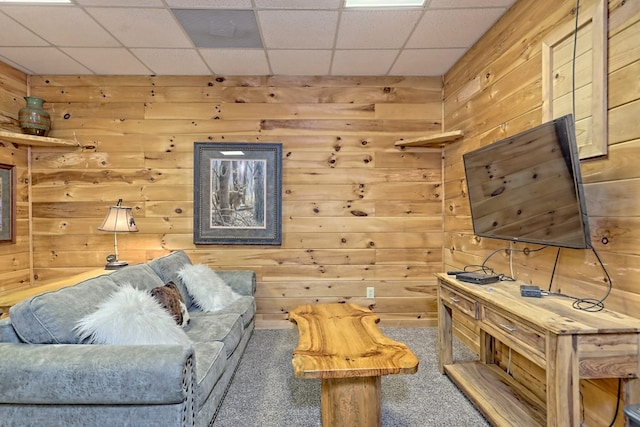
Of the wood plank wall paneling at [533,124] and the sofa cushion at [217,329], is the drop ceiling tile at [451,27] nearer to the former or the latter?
the wood plank wall paneling at [533,124]

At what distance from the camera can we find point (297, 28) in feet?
8.64

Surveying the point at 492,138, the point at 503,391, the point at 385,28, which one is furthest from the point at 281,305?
the point at 385,28

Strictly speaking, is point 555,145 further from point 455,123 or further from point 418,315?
point 418,315

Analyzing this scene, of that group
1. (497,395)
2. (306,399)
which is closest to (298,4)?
(306,399)

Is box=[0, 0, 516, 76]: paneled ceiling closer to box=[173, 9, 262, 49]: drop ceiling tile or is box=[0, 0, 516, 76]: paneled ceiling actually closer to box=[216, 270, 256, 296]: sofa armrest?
box=[173, 9, 262, 49]: drop ceiling tile

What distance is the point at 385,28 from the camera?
264 centimetres

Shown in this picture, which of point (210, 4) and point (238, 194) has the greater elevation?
point (210, 4)

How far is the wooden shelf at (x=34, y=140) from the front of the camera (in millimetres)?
3026

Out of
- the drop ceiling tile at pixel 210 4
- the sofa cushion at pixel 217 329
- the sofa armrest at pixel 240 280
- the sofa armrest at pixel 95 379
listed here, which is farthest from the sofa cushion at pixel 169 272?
the drop ceiling tile at pixel 210 4

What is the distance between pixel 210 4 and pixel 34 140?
2256mm

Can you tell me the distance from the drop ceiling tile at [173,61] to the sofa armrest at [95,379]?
2594 millimetres

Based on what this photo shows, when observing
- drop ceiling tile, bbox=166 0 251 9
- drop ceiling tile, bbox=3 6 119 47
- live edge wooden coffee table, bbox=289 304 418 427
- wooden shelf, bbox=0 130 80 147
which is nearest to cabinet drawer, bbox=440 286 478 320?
live edge wooden coffee table, bbox=289 304 418 427

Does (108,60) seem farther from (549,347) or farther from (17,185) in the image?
(549,347)

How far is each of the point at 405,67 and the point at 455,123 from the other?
2.45 ft
